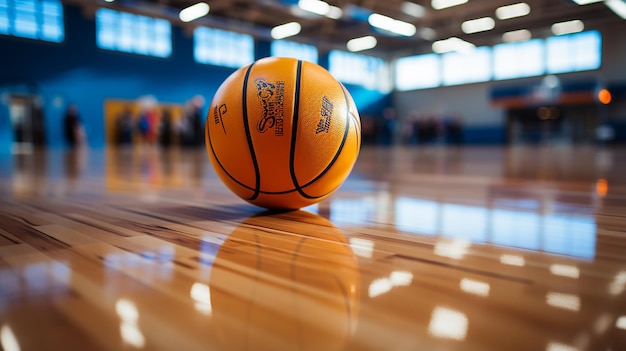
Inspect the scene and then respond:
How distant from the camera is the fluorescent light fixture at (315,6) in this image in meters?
8.80

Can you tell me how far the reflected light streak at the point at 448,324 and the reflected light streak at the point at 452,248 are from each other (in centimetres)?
19

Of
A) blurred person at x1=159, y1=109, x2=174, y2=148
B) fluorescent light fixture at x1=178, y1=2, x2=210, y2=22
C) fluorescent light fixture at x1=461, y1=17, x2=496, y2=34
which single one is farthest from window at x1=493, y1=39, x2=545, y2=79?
blurred person at x1=159, y1=109, x2=174, y2=148

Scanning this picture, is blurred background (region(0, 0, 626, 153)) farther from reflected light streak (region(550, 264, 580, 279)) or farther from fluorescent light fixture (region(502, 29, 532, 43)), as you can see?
reflected light streak (region(550, 264, 580, 279))

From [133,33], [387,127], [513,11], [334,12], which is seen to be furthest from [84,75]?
[513,11]

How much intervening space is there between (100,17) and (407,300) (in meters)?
10.2

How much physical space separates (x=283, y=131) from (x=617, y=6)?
1179 cm

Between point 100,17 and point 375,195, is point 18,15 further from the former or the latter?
point 375,195

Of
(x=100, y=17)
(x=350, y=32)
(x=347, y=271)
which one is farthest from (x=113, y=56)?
(x=347, y=271)

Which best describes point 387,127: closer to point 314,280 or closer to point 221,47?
point 221,47

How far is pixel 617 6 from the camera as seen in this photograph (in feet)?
32.1

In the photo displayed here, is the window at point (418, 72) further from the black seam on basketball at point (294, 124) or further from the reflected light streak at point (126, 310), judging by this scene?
the reflected light streak at point (126, 310)

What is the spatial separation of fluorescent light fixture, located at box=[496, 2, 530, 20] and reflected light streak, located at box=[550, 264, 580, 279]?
1085cm

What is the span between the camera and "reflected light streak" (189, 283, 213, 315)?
1.19ft

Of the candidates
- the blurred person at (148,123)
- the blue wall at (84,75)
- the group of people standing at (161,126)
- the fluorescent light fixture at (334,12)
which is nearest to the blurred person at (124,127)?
the group of people standing at (161,126)
